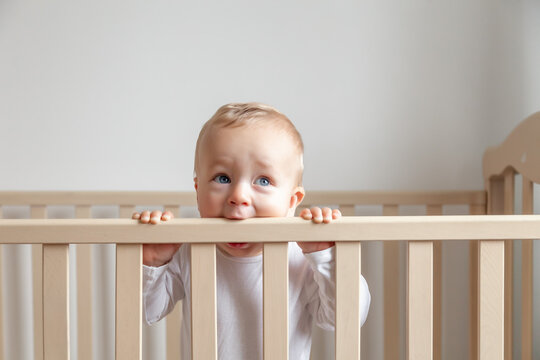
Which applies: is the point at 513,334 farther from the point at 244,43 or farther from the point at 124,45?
the point at 124,45

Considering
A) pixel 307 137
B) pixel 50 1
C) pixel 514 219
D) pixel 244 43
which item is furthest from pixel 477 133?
pixel 50 1

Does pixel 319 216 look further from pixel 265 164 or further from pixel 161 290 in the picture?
pixel 161 290

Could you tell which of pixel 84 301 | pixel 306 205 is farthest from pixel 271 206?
pixel 84 301

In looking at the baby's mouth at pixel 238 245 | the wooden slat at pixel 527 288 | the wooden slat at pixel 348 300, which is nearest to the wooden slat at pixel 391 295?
the wooden slat at pixel 527 288

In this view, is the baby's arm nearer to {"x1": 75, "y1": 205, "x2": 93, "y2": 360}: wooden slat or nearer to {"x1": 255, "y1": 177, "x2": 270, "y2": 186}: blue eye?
{"x1": 255, "y1": 177, "x2": 270, "y2": 186}: blue eye

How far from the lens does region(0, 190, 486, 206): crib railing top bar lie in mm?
1327

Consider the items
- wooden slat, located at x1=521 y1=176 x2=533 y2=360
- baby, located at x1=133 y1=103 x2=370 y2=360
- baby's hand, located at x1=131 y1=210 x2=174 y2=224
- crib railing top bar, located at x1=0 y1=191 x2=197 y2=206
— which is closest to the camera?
baby's hand, located at x1=131 y1=210 x2=174 y2=224

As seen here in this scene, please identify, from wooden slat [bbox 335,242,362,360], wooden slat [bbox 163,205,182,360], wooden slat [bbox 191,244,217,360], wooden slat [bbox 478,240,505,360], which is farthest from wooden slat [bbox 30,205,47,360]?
wooden slat [bbox 478,240,505,360]

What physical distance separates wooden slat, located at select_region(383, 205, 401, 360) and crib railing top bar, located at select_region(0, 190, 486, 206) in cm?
4

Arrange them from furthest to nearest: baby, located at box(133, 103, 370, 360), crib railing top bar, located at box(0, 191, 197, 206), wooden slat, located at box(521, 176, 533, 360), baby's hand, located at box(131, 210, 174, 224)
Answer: crib railing top bar, located at box(0, 191, 197, 206), wooden slat, located at box(521, 176, 533, 360), baby, located at box(133, 103, 370, 360), baby's hand, located at box(131, 210, 174, 224)

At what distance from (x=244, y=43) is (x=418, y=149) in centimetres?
50

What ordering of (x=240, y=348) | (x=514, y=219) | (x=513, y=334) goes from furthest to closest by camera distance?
(x=513, y=334) → (x=240, y=348) → (x=514, y=219)

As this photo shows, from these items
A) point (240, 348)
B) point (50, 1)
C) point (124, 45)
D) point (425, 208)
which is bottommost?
point (240, 348)

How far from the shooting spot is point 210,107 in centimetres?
140
